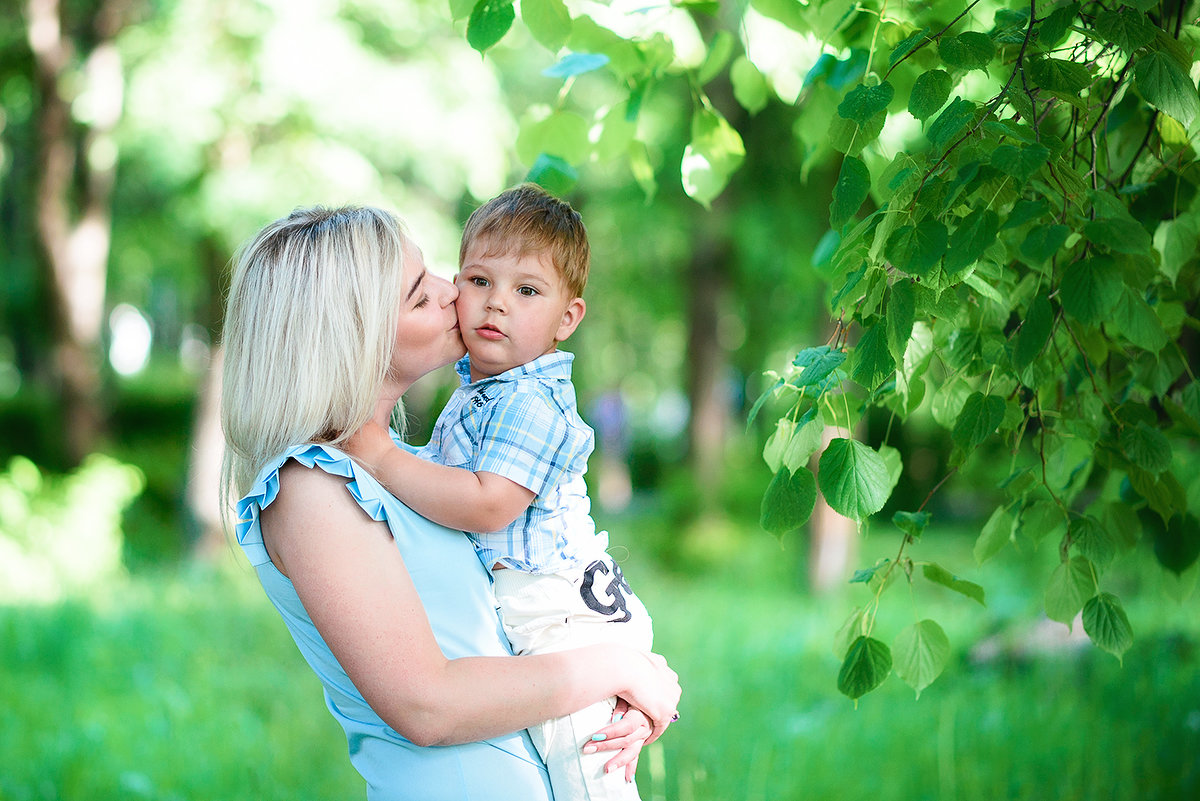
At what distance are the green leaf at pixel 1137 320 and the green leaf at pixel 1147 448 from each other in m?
0.37

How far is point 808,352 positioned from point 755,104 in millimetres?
1349

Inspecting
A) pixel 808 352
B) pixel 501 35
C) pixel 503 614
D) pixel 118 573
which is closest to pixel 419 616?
pixel 503 614

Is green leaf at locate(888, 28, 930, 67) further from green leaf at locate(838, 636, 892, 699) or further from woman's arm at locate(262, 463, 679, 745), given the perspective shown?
woman's arm at locate(262, 463, 679, 745)

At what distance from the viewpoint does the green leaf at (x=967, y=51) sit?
5.02 ft

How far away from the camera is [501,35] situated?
1.83 m

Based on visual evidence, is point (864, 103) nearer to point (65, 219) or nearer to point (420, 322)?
point (420, 322)

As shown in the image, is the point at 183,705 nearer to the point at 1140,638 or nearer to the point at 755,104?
the point at 755,104

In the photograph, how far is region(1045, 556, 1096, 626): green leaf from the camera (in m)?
1.78

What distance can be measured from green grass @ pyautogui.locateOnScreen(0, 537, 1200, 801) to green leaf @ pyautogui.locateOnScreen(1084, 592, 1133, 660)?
1.38 m

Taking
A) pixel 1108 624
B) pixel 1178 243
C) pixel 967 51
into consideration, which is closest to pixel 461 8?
pixel 967 51

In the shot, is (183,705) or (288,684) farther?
(288,684)

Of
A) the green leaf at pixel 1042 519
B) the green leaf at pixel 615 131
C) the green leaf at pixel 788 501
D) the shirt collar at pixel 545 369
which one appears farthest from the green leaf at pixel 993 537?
the green leaf at pixel 615 131

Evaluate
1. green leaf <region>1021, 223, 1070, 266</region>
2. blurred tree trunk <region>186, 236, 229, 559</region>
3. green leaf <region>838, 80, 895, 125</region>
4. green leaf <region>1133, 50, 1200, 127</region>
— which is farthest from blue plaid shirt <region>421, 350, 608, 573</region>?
blurred tree trunk <region>186, 236, 229, 559</region>

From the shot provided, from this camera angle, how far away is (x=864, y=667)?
1.73 meters
